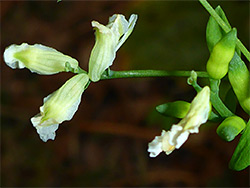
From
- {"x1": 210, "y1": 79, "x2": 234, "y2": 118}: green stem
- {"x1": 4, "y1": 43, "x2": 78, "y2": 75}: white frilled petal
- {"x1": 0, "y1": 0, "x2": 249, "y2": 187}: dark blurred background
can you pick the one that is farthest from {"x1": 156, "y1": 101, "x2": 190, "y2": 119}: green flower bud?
{"x1": 0, "y1": 0, "x2": 249, "y2": 187}: dark blurred background

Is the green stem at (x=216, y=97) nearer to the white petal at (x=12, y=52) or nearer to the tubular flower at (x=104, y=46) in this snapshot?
the tubular flower at (x=104, y=46)

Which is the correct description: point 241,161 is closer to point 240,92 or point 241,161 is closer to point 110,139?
point 240,92

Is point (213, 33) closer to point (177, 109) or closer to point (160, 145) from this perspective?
point (177, 109)

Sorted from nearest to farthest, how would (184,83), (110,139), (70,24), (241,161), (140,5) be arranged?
(241,161), (184,83), (140,5), (110,139), (70,24)

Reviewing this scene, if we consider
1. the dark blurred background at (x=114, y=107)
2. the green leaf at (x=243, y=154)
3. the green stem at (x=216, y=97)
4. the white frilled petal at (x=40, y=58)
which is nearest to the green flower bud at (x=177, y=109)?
the green stem at (x=216, y=97)

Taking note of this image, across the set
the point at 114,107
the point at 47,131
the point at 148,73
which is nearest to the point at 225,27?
the point at 148,73

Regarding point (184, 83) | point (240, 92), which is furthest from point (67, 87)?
point (184, 83)
